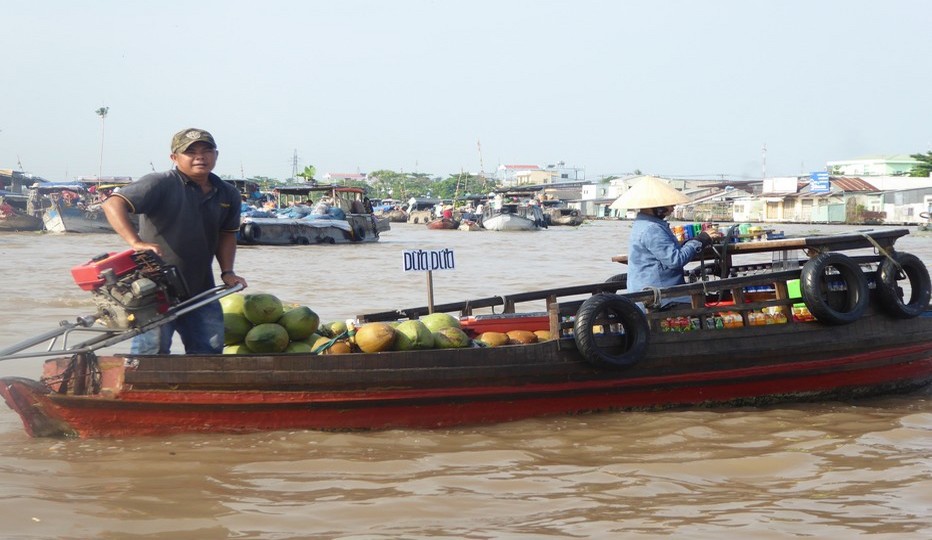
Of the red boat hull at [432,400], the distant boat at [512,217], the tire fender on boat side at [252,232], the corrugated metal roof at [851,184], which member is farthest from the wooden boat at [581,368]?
the corrugated metal roof at [851,184]

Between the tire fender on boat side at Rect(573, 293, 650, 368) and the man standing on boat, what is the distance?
6.69 feet

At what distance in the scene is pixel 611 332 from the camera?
5.77 m

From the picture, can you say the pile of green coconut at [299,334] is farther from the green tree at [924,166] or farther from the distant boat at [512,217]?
the green tree at [924,166]

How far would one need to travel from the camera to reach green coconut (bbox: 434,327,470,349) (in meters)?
5.51

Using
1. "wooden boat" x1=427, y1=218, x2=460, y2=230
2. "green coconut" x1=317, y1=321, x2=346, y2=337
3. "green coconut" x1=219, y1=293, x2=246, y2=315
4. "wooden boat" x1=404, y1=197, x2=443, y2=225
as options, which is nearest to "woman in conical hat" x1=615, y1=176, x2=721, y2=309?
"green coconut" x1=317, y1=321, x2=346, y2=337

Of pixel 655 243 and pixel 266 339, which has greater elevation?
pixel 655 243

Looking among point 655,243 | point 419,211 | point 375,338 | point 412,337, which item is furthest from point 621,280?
point 419,211

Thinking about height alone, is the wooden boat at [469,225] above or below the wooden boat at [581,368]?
above

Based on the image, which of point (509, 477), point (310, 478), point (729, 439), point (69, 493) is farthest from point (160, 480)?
point (729, 439)

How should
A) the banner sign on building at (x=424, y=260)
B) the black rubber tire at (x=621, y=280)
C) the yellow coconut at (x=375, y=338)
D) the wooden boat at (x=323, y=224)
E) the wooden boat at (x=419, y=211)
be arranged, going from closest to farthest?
1. the yellow coconut at (x=375, y=338)
2. the banner sign on building at (x=424, y=260)
3. the black rubber tire at (x=621, y=280)
4. the wooden boat at (x=323, y=224)
5. the wooden boat at (x=419, y=211)

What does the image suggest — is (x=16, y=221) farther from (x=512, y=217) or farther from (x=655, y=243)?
(x=655, y=243)

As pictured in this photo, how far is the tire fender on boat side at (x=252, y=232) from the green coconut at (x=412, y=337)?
23.1 m

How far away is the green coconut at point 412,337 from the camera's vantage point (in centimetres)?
536

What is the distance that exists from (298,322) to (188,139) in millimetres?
1336
